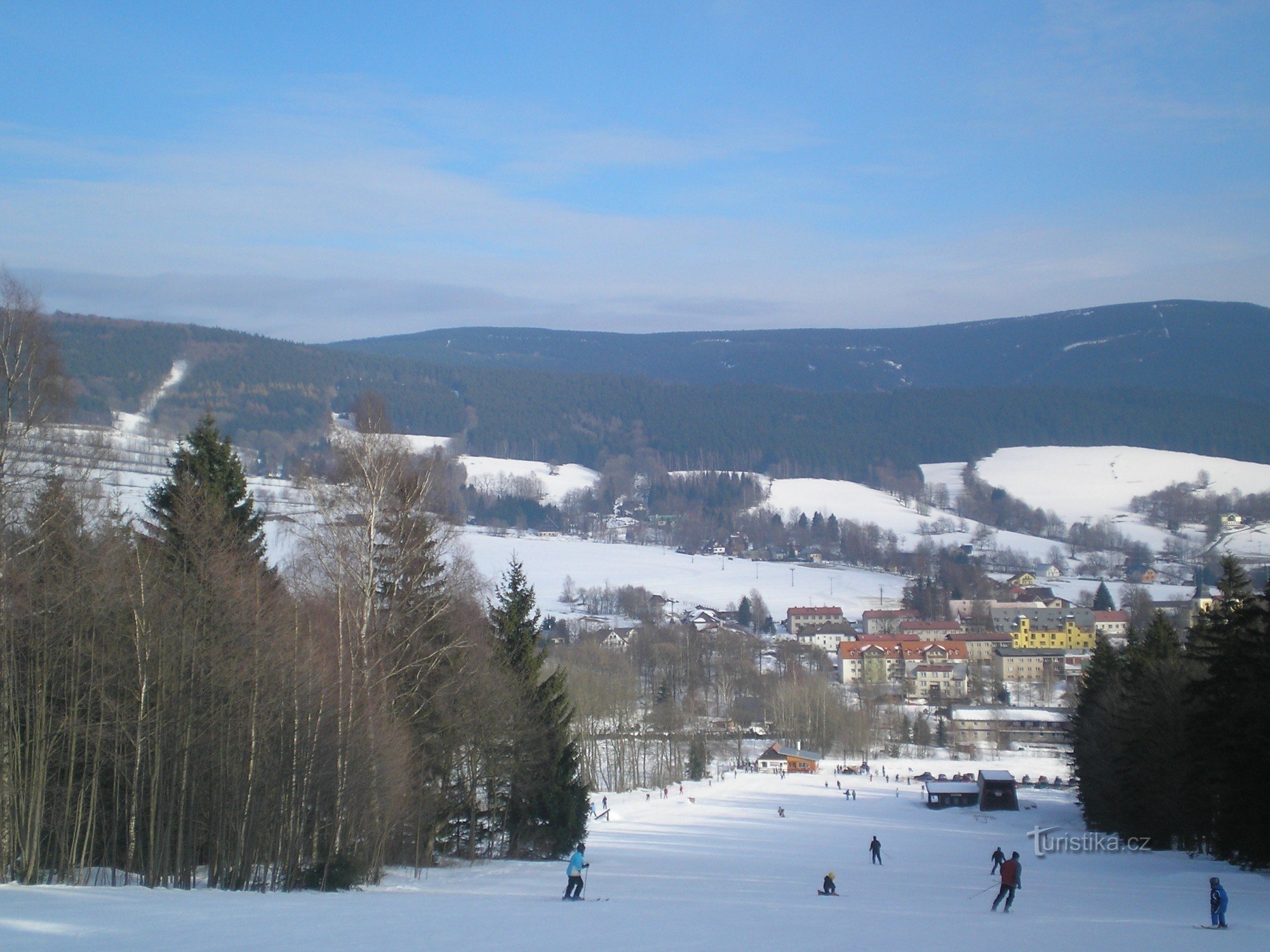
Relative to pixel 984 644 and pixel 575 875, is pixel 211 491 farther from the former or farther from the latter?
pixel 984 644

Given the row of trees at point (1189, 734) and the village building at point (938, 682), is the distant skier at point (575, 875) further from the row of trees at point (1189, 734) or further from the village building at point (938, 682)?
the village building at point (938, 682)

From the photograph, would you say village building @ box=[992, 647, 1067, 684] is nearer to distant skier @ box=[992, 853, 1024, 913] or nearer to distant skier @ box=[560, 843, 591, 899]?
distant skier @ box=[992, 853, 1024, 913]

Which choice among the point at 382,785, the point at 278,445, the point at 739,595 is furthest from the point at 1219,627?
the point at 278,445

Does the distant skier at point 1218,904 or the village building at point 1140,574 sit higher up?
the village building at point 1140,574

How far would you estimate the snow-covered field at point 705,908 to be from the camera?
1420 cm

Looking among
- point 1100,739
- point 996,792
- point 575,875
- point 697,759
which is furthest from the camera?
point 697,759

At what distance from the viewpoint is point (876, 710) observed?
92.5m

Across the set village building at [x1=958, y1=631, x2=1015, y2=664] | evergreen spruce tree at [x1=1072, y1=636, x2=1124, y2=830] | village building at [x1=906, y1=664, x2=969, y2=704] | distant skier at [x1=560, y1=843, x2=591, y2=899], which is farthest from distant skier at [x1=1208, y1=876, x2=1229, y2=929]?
village building at [x1=958, y1=631, x2=1015, y2=664]

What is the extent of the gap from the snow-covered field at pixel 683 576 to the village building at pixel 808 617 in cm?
471

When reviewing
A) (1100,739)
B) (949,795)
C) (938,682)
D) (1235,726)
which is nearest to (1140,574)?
(938,682)

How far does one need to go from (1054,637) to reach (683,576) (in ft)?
168

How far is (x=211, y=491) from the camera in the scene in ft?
74.7

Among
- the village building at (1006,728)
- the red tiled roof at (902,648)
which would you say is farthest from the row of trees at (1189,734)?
the red tiled roof at (902,648)

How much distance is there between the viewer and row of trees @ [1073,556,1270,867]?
2539 cm
